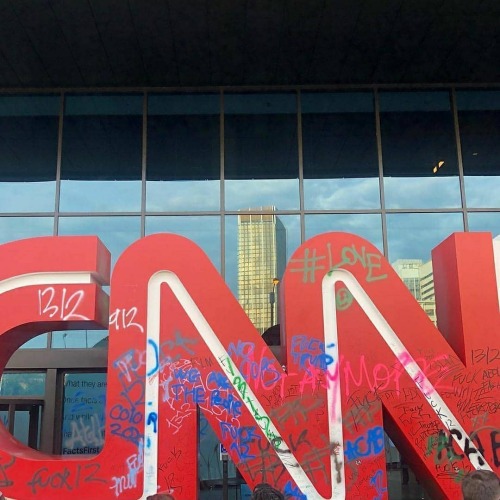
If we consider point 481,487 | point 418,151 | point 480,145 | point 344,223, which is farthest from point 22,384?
point 480,145

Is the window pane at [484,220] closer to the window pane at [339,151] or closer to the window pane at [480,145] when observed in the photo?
the window pane at [480,145]

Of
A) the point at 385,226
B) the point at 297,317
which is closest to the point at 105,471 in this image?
the point at 297,317

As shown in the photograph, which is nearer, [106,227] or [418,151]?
[106,227]

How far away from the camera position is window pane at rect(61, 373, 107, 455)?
344 inches

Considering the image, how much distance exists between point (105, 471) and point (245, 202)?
4628 mm

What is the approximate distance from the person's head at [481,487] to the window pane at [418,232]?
6598 mm

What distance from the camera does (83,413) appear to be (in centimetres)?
884

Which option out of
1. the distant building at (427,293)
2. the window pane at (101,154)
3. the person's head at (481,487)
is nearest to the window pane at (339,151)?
the distant building at (427,293)

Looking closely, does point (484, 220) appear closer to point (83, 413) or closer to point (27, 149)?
point (83, 413)

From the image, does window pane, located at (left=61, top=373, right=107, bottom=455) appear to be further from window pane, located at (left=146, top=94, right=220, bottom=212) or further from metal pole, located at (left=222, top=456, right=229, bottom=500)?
window pane, located at (left=146, top=94, right=220, bottom=212)

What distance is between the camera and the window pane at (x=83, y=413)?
28.7 feet

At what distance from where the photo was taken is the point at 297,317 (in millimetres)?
6801

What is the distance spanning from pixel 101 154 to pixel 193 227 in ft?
6.08

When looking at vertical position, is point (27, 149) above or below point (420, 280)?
above
